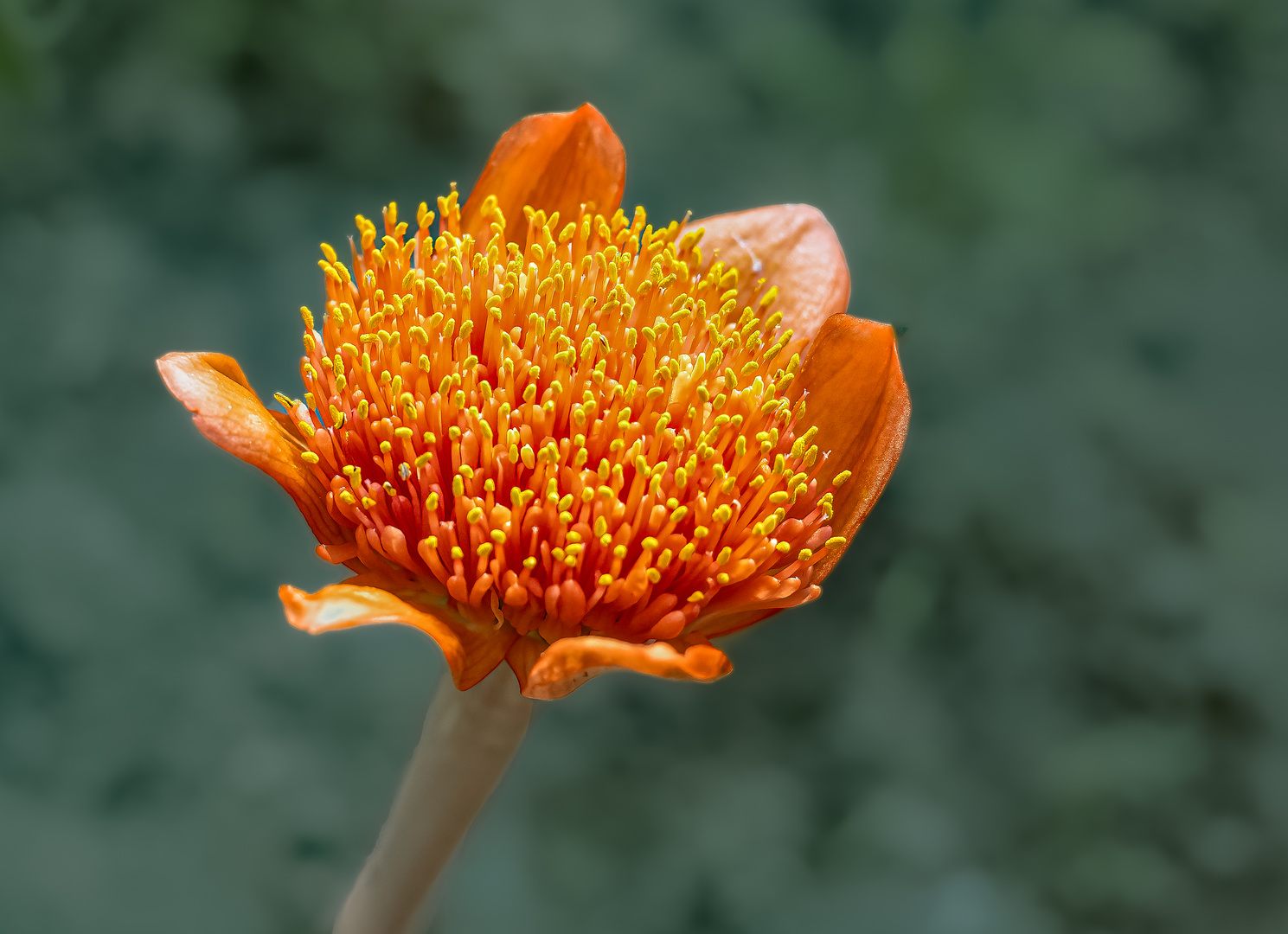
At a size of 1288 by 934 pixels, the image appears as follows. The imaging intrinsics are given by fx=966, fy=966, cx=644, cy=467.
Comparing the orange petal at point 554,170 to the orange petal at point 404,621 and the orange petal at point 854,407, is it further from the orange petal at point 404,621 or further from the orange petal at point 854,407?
the orange petal at point 404,621

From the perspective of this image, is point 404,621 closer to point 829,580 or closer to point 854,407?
point 854,407

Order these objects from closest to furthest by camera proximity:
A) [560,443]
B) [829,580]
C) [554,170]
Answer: [560,443] < [554,170] < [829,580]

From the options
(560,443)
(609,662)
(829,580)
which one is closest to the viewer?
(609,662)

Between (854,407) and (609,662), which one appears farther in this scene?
(854,407)

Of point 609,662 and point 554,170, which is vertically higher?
point 554,170

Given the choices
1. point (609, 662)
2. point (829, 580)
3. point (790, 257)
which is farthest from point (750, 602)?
point (829, 580)

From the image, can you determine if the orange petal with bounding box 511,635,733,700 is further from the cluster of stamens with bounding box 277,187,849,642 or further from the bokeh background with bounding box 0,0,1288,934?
the bokeh background with bounding box 0,0,1288,934
